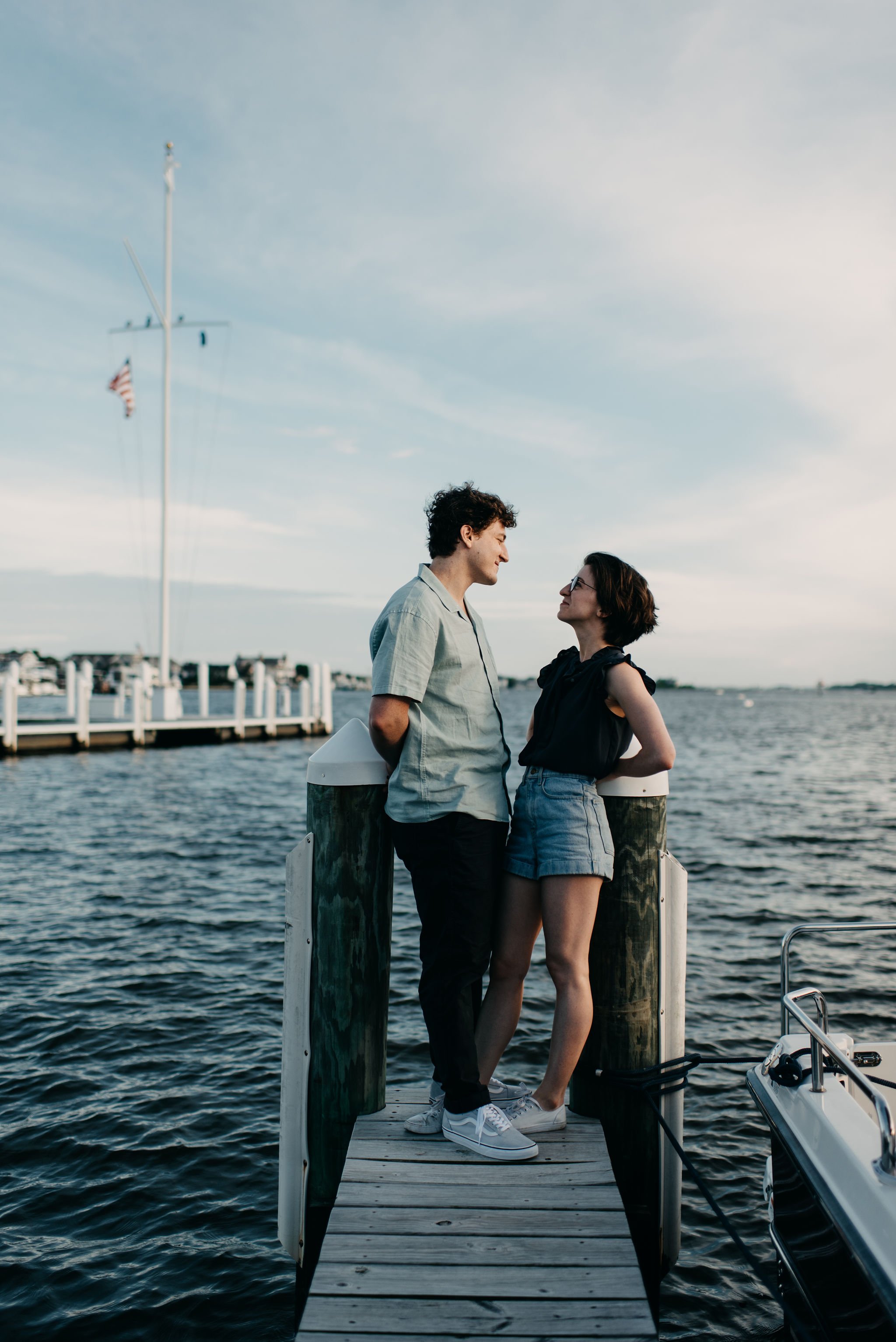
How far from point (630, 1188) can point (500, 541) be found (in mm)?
2289

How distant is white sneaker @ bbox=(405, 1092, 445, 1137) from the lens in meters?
3.22

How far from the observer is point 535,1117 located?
3234 millimetres

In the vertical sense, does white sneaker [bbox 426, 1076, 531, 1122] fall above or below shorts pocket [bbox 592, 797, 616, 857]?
below

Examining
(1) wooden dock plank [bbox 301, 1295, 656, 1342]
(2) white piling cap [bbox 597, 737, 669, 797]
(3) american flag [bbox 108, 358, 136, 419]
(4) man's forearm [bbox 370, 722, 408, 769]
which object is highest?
(3) american flag [bbox 108, 358, 136, 419]

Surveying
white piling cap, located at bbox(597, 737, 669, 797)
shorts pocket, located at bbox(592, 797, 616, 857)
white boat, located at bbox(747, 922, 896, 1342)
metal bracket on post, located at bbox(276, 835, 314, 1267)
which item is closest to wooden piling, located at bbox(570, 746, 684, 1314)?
white piling cap, located at bbox(597, 737, 669, 797)

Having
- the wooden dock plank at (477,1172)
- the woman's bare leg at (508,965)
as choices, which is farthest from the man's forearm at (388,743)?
the wooden dock plank at (477,1172)

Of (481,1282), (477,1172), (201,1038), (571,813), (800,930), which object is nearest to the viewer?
(481,1282)

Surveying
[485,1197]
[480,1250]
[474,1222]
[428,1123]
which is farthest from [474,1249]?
[428,1123]

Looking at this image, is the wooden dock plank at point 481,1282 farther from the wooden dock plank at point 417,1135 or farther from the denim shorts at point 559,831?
the denim shorts at point 559,831

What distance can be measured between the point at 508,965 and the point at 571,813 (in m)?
0.57

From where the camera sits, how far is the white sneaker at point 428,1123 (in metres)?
3.22

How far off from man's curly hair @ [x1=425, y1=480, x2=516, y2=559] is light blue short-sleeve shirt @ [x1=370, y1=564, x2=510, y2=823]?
110 millimetres

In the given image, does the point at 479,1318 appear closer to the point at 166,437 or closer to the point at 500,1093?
the point at 500,1093

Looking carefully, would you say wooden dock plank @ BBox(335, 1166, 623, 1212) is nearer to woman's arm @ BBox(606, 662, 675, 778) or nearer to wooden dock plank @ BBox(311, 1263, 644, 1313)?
wooden dock plank @ BBox(311, 1263, 644, 1313)
